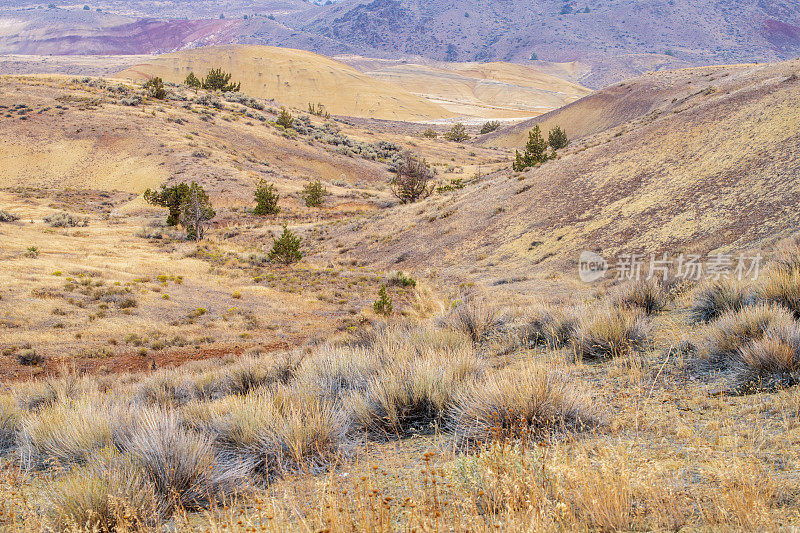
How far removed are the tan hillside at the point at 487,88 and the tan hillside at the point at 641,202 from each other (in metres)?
100

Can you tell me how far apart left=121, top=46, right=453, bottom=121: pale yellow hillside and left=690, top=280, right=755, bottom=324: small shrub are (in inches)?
4072

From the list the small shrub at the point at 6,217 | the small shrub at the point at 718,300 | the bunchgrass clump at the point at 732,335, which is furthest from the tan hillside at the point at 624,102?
the small shrub at the point at 6,217

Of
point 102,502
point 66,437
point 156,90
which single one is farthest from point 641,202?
point 156,90

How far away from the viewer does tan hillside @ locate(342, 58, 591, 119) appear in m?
131

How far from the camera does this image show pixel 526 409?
379cm

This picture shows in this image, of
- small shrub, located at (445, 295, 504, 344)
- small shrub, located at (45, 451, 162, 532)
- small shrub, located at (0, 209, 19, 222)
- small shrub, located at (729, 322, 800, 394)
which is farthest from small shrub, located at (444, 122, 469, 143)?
small shrub, located at (45, 451, 162, 532)

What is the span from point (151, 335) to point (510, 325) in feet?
38.7

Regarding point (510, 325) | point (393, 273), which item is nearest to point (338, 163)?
point (393, 273)

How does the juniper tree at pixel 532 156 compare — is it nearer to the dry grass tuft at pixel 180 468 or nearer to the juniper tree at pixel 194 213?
the juniper tree at pixel 194 213

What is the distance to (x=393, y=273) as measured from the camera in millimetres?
20344

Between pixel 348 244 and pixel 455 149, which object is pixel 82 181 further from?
pixel 455 149

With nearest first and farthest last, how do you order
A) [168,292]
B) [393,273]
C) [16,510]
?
[16,510] < [168,292] < [393,273]

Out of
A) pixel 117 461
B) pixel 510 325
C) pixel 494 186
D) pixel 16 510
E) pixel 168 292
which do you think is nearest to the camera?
pixel 16 510

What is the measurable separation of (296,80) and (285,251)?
344 ft
